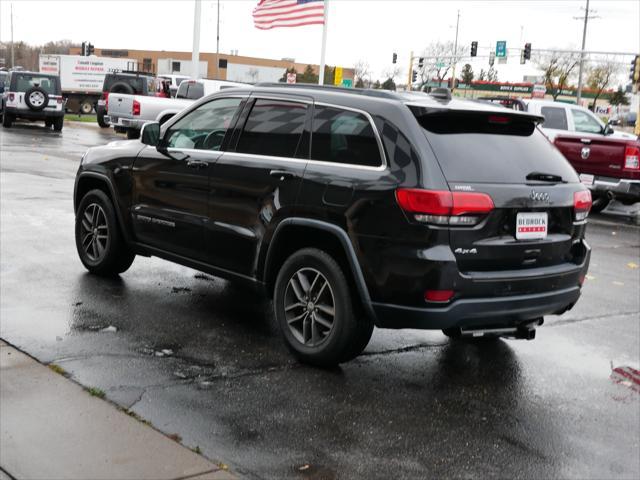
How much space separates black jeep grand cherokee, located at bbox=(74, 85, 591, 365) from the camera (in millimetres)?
5020

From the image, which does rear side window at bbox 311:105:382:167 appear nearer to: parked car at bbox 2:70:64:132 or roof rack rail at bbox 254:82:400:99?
roof rack rail at bbox 254:82:400:99

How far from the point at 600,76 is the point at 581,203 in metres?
104

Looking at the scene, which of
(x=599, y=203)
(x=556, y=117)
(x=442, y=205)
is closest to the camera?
(x=442, y=205)

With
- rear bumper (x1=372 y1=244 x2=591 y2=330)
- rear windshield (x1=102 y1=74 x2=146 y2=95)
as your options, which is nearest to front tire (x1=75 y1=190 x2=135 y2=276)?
rear bumper (x1=372 y1=244 x2=591 y2=330)

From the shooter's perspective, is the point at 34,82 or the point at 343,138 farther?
the point at 34,82

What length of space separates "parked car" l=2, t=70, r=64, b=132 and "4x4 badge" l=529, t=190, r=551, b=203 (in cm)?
2680

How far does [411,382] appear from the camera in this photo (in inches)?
218

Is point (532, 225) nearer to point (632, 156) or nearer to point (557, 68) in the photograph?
point (632, 156)

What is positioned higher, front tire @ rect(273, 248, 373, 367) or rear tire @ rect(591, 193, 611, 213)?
front tire @ rect(273, 248, 373, 367)

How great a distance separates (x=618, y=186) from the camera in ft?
51.5

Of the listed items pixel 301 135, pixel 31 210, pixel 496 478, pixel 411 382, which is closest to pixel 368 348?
pixel 411 382

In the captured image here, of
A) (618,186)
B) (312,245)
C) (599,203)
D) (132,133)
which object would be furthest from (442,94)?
(132,133)

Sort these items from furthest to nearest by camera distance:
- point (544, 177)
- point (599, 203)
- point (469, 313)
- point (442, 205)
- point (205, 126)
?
point (599, 203) → point (205, 126) → point (544, 177) → point (469, 313) → point (442, 205)

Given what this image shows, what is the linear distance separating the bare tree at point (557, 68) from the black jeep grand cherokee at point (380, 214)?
8933 cm
